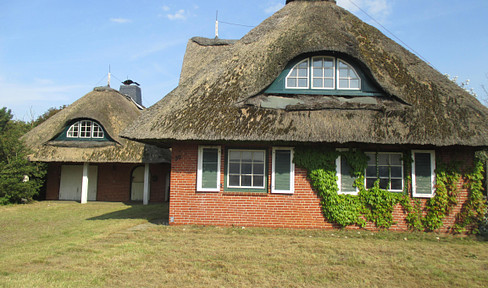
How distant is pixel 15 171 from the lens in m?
15.0

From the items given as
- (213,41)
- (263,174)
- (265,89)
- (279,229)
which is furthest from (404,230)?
(213,41)

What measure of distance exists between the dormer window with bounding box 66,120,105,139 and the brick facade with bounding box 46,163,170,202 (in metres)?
1.93

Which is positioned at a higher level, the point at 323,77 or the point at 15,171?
the point at 323,77

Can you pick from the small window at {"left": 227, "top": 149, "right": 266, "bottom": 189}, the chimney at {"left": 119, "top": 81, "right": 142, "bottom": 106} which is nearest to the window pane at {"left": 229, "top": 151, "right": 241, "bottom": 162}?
the small window at {"left": 227, "top": 149, "right": 266, "bottom": 189}

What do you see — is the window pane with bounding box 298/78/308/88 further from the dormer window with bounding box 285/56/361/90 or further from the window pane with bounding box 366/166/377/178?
the window pane with bounding box 366/166/377/178

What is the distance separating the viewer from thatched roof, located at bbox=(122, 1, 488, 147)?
8812mm

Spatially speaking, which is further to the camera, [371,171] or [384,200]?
[371,171]

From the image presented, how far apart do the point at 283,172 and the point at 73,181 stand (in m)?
13.7

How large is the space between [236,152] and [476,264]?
20.6 feet

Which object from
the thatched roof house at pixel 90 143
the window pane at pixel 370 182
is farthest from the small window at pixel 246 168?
the thatched roof house at pixel 90 143

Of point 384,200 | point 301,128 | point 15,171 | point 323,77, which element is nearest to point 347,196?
point 384,200

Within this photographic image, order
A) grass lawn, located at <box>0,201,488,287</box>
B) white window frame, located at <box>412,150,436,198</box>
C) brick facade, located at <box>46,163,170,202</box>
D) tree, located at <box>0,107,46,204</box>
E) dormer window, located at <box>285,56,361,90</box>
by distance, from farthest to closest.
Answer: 1. brick facade, located at <box>46,163,170,202</box>
2. tree, located at <box>0,107,46,204</box>
3. dormer window, located at <box>285,56,361,90</box>
4. white window frame, located at <box>412,150,436,198</box>
5. grass lawn, located at <box>0,201,488,287</box>

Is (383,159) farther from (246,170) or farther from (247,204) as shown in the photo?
(247,204)

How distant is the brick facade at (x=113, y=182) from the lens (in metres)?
17.6
